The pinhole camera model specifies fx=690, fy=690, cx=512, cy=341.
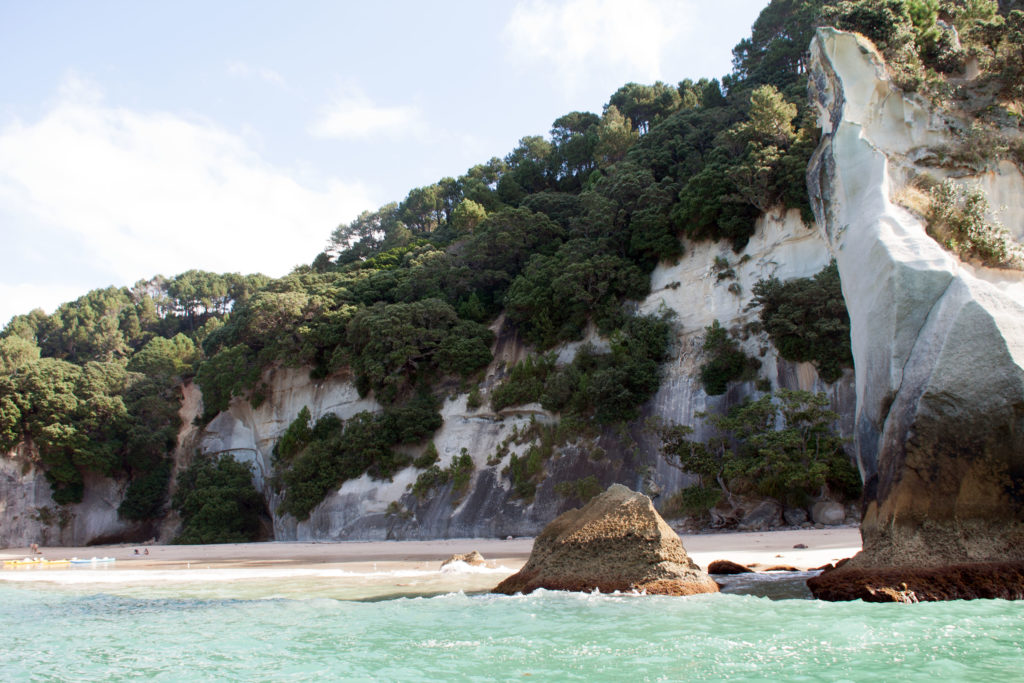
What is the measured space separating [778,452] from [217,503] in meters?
24.8

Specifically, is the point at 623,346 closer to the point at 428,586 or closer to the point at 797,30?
the point at 428,586

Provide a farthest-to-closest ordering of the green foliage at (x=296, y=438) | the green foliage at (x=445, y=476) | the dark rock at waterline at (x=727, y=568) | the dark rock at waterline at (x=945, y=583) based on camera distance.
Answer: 1. the green foliage at (x=296, y=438)
2. the green foliage at (x=445, y=476)
3. the dark rock at waterline at (x=727, y=568)
4. the dark rock at waterline at (x=945, y=583)

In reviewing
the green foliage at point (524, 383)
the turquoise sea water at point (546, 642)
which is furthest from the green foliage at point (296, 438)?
the turquoise sea water at point (546, 642)

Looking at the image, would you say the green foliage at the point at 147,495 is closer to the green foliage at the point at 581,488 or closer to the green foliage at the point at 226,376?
the green foliage at the point at 226,376

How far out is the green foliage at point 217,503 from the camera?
31203 mm

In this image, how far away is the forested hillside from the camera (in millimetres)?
25250

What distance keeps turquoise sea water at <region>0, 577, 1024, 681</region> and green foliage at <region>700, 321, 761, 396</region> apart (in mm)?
15175

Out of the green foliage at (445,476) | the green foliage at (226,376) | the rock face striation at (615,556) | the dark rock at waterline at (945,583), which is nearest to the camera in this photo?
the dark rock at waterline at (945,583)

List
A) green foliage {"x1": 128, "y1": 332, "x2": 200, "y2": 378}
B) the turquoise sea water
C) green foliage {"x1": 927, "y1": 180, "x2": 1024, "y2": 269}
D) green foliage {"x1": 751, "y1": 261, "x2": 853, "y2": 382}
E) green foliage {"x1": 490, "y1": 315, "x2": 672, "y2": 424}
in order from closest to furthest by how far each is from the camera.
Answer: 1. the turquoise sea water
2. green foliage {"x1": 927, "y1": 180, "x2": 1024, "y2": 269}
3. green foliage {"x1": 751, "y1": 261, "x2": 853, "y2": 382}
4. green foliage {"x1": 490, "y1": 315, "x2": 672, "y2": 424}
5. green foliage {"x1": 128, "y1": 332, "x2": 200, "y2": 378}

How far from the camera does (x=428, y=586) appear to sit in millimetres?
13375

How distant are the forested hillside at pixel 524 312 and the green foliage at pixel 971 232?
24.9ft

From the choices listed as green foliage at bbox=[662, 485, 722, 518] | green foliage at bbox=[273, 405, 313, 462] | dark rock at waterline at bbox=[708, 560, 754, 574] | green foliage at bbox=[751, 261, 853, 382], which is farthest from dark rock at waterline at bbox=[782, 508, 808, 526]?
green foliage at bbox=[273, 405, 313, 462]

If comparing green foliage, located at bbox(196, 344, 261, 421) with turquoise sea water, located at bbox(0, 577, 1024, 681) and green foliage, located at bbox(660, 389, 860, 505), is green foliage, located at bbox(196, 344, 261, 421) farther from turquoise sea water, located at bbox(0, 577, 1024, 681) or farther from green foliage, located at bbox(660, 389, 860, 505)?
turquoise sea water, located at bbox(0, 577, 1024, 681)

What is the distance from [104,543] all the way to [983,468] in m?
38.5
